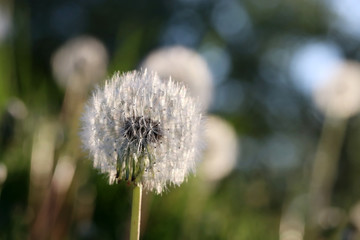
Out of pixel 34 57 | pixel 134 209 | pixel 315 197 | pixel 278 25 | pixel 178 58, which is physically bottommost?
pixel 134 209

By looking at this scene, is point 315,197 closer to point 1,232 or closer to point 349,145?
point 1,232

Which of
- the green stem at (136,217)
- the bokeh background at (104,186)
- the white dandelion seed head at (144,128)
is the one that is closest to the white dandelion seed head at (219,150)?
the bokeh background at (104,186)

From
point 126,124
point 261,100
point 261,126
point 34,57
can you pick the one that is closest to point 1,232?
point 126,124

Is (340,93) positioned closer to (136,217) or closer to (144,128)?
(144,128)

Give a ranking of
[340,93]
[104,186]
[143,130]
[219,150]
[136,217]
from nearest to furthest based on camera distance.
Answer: [136,217] < [143,130] < [104,186] < [219,150] < [340,93]

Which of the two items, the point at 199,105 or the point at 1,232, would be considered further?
the point at 1,232

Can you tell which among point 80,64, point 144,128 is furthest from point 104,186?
point 144,128
